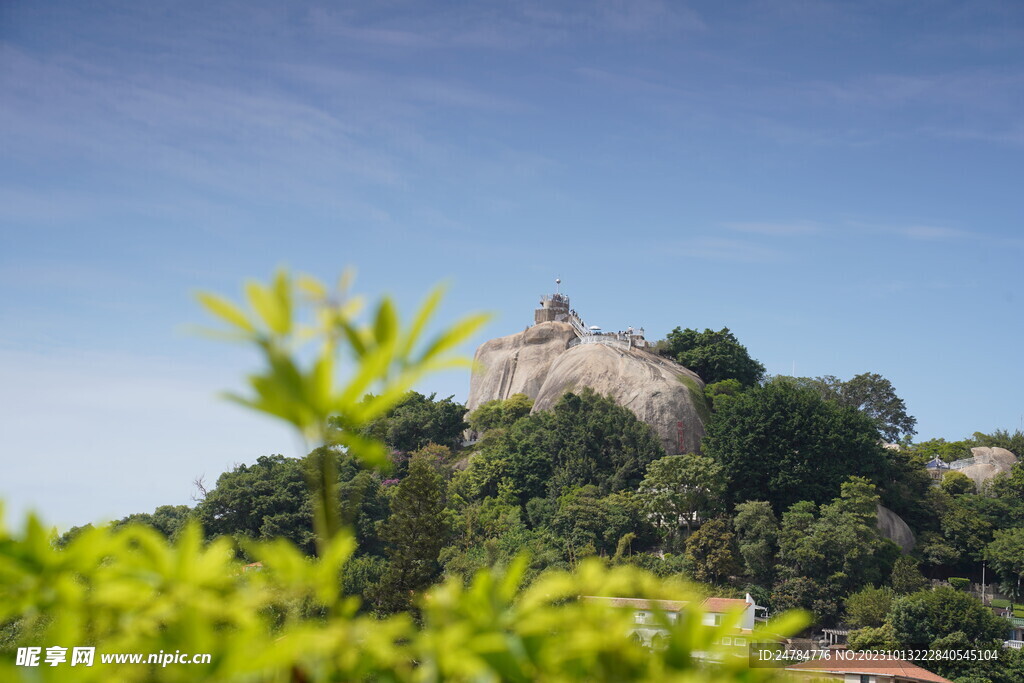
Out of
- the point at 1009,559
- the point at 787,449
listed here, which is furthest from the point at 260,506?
the point at 1009,559

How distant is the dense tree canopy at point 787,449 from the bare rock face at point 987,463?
34.2 feet

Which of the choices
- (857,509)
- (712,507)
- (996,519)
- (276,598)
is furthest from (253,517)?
(276,598)

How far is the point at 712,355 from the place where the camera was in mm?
39969

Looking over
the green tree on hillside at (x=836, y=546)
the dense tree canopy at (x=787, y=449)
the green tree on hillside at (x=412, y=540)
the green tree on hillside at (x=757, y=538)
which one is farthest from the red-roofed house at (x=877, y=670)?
the green tree on hillside at (x=412, y=540)

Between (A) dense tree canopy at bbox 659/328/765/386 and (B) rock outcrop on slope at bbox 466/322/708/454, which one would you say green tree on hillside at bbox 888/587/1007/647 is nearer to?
(B) rock outcrop on slope at bbox 466/322/708/454

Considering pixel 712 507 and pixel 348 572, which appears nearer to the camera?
pixel 348 572

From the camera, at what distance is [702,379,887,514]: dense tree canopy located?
2984 centimetres

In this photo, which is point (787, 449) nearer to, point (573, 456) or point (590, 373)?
point (573, 456)

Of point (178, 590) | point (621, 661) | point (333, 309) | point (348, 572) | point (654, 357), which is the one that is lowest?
point (348, 572)

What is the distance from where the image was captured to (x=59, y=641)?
132 cm

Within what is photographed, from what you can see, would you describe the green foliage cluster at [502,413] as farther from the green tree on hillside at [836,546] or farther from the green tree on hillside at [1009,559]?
the green tree on hillside at [1009,559]

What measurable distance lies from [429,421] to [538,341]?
7.88 meters

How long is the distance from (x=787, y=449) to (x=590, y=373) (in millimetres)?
9951

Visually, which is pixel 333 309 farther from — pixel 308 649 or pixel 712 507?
pixel 712 507
